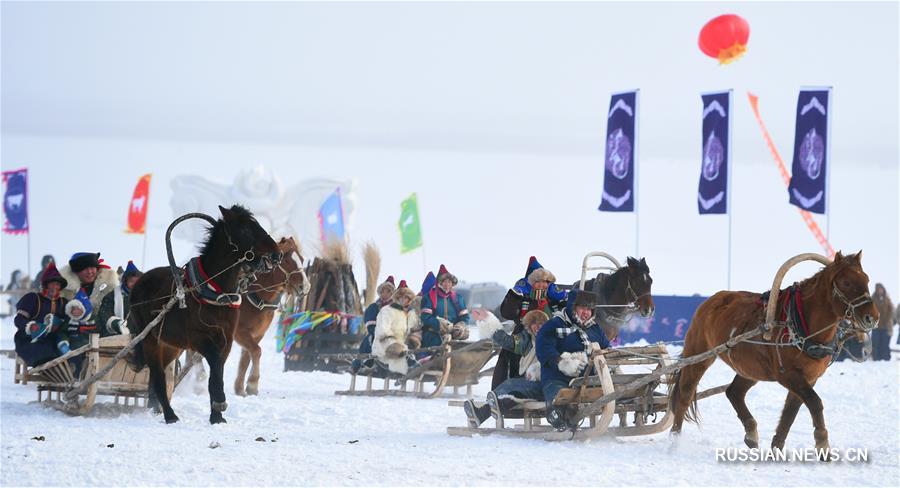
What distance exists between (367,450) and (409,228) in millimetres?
31474

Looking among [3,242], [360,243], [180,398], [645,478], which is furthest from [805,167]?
[3,242]

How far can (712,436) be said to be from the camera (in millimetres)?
11828

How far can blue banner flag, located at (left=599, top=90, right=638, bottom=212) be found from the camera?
28.3m

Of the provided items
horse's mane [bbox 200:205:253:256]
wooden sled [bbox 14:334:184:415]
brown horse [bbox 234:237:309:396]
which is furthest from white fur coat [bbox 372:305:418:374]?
horse's mane [bbox 200:205:253:256]

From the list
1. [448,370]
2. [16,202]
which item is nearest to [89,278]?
[448,370]

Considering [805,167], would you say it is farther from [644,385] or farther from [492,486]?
[492,486]

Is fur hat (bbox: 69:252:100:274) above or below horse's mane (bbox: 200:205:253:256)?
below

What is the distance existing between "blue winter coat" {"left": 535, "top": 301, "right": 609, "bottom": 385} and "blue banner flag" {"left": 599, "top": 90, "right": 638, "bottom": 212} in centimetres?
1750

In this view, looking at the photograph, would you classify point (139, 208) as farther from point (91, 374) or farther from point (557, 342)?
point (557, 342)

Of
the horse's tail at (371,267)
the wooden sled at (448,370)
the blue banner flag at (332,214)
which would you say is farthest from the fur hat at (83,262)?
the blue banner flag at (332,214)

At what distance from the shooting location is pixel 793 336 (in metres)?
10.1

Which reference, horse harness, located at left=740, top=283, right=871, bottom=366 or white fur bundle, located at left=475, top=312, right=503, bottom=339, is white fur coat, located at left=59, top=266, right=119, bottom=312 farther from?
horse harness, located at left=740, top=283, right=871, bottom=366

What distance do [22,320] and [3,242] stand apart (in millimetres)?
43555

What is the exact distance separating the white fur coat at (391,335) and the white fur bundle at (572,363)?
5.79 metres
